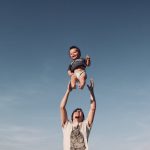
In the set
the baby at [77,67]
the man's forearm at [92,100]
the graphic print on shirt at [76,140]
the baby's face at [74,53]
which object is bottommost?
the graphic print on shirt at [76,140]

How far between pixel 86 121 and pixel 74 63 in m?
2.05

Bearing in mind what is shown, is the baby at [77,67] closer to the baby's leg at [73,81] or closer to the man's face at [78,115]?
the baby's leg at [73,81]

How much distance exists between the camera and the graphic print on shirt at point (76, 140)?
9461 mm

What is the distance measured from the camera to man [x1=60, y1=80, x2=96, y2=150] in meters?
9.51

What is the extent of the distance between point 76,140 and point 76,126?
0.43 m

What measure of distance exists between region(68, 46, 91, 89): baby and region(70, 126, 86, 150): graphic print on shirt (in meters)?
1.44

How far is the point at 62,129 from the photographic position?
32.4 feet

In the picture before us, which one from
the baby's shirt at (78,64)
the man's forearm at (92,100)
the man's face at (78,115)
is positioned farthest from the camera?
the baby's shirt at (78,64)

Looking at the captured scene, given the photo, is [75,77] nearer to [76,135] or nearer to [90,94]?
[90,94]

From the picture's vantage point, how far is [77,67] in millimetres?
10672

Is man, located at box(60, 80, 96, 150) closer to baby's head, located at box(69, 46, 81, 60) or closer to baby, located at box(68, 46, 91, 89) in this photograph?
baby, located at box(68, 46, 91, 89)

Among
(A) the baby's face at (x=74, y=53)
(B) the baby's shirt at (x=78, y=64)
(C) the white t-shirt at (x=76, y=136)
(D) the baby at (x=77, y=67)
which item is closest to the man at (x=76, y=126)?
(C) the white t-shirt at (x=76, y=136)

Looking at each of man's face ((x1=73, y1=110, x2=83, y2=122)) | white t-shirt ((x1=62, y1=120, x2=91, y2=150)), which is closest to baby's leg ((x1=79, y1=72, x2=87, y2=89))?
man's face ((x1=73, y1=110, x2=83, y2=122))

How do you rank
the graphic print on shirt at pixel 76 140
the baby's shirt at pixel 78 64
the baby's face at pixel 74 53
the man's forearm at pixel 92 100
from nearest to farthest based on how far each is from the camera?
the graphic print on shirt at pixel 76 140, the man's forearm at pixel 92 100, the baby's shirt at pixel 78 64, the baby's face at pixel 74 53
